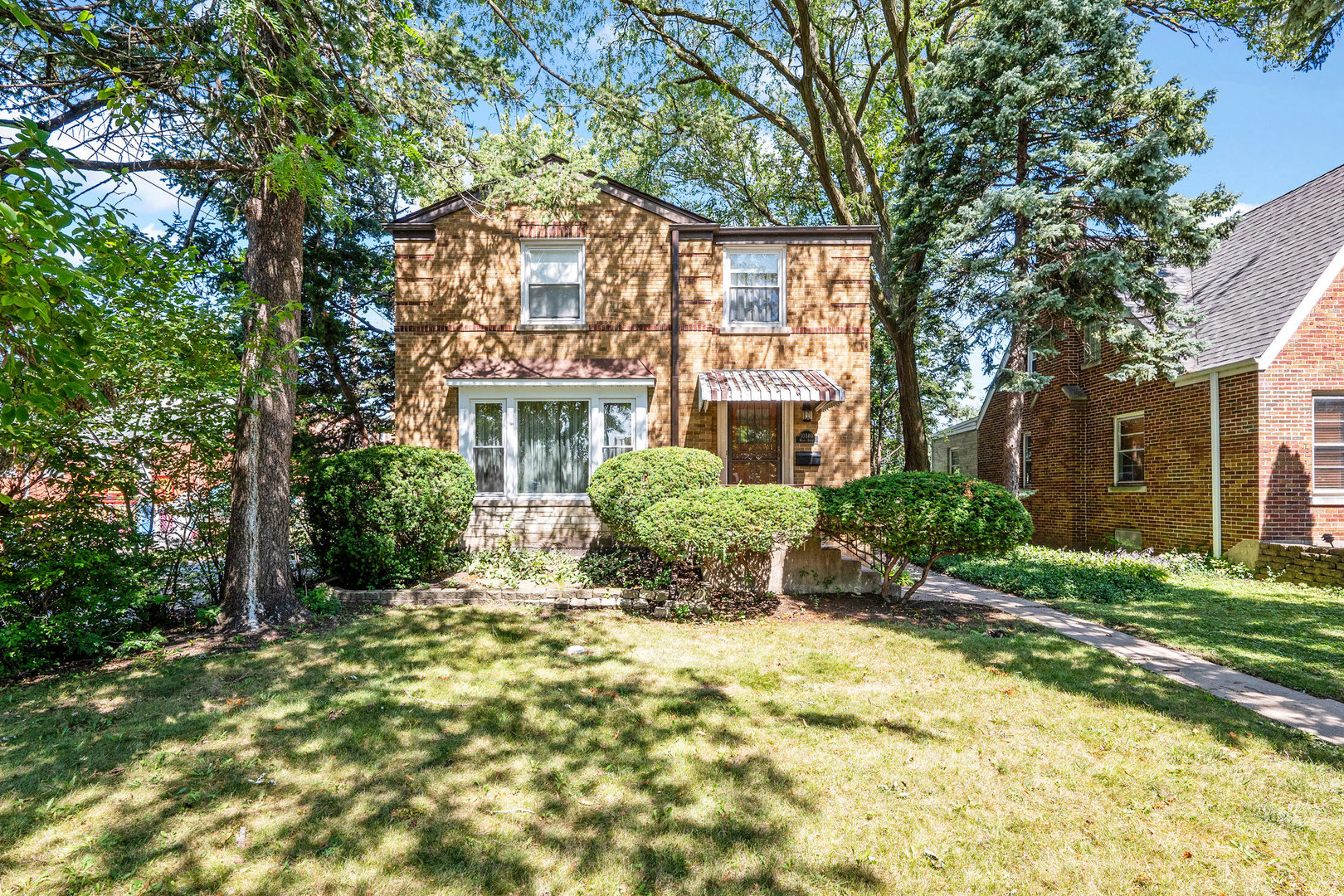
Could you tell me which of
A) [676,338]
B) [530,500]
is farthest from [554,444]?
[676,338]

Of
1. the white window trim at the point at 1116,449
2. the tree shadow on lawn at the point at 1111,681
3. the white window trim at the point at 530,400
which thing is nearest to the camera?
the tree shadow on lawn at the point at 1111,681

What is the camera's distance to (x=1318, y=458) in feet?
35.7

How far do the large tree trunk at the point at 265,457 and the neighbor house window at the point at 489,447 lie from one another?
13.9ft

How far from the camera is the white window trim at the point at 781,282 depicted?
1186cm

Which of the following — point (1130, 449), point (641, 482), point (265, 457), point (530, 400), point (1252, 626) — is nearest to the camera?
point (265, 457)

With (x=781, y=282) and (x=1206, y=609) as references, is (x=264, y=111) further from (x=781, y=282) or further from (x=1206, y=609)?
(x=1206, y=609)

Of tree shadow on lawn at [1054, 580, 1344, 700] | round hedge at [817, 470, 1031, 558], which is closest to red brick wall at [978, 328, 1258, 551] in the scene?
tree shadow on lawn at [1054, 580, 1344, 700]

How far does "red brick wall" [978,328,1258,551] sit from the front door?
8779 millimetres

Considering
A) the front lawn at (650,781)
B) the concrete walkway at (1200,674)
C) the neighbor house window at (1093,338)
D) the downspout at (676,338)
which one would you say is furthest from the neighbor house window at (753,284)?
the front lawn at (650,781)

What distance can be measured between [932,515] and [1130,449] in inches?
415

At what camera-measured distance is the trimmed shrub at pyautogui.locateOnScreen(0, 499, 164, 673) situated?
523 cm

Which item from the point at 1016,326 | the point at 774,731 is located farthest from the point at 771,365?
the point at 774,731

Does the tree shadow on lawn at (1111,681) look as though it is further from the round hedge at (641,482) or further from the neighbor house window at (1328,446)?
the neighbor house window at (1328,446)

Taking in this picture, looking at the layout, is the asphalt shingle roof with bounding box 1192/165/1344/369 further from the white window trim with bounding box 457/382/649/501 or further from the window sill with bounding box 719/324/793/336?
the white window trim with bounding box 457/382/649/501
